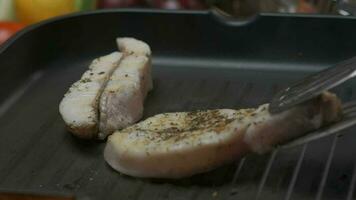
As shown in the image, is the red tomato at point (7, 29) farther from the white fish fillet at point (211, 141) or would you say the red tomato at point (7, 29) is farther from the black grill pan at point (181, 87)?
the white fish fillet at point (211, 141)

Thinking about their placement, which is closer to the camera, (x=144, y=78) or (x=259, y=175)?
(x=259, y=175)

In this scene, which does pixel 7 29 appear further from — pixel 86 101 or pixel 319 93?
pixel 319 93

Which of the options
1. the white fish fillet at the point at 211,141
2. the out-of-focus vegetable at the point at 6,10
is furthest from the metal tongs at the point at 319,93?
the out-of-focus vegetable at the point at 6,10

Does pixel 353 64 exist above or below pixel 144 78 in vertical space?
above

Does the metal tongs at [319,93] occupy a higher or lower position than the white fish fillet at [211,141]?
higher

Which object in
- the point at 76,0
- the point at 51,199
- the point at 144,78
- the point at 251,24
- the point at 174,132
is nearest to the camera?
the point at 51,199

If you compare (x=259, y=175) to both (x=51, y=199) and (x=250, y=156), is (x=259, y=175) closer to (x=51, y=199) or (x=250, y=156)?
(x=250, y=156)

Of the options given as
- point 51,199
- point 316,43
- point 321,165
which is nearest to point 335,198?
point 321,165
